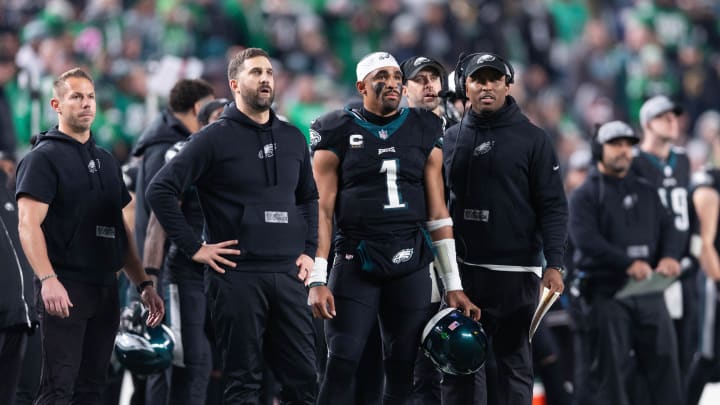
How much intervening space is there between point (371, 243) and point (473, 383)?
91 cm

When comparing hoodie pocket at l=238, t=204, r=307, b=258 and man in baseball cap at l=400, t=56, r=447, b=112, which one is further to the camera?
man in baseball cap at l=400, t=56, r=447, b=112

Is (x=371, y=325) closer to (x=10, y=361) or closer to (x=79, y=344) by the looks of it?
(x=79, y=344)

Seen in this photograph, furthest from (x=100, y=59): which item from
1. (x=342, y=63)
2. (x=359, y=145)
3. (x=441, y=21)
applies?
(x=359, y=145)

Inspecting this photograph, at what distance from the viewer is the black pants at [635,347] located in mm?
8750

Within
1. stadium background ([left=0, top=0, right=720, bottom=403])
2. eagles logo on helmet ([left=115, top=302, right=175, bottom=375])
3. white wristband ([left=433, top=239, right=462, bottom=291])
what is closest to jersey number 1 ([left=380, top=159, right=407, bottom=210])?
white wristband ([left=433, top=239, right=462, bottom=291])

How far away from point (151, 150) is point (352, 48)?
8955 millimetres

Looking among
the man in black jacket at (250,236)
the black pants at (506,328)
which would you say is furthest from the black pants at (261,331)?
the black pants at (506,328)

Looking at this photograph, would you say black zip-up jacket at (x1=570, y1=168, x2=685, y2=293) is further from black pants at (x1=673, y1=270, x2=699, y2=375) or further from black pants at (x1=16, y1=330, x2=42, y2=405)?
black pants at (x1=16, y1=330, x2=42, y2=405)

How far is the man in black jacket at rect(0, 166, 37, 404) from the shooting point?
23.6 ft

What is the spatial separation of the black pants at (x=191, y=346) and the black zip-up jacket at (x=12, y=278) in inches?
37.6

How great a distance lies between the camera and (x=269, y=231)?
6652 millimetres

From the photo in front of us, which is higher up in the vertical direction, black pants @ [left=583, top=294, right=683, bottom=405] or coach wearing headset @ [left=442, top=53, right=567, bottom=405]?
coach wearing headset @ [left=442, top=53, right=567, bottom=405]

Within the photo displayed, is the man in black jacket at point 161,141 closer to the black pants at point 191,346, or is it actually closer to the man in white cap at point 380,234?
the black pants at point 191,346

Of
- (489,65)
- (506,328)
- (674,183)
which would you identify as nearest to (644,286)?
(674,183)
